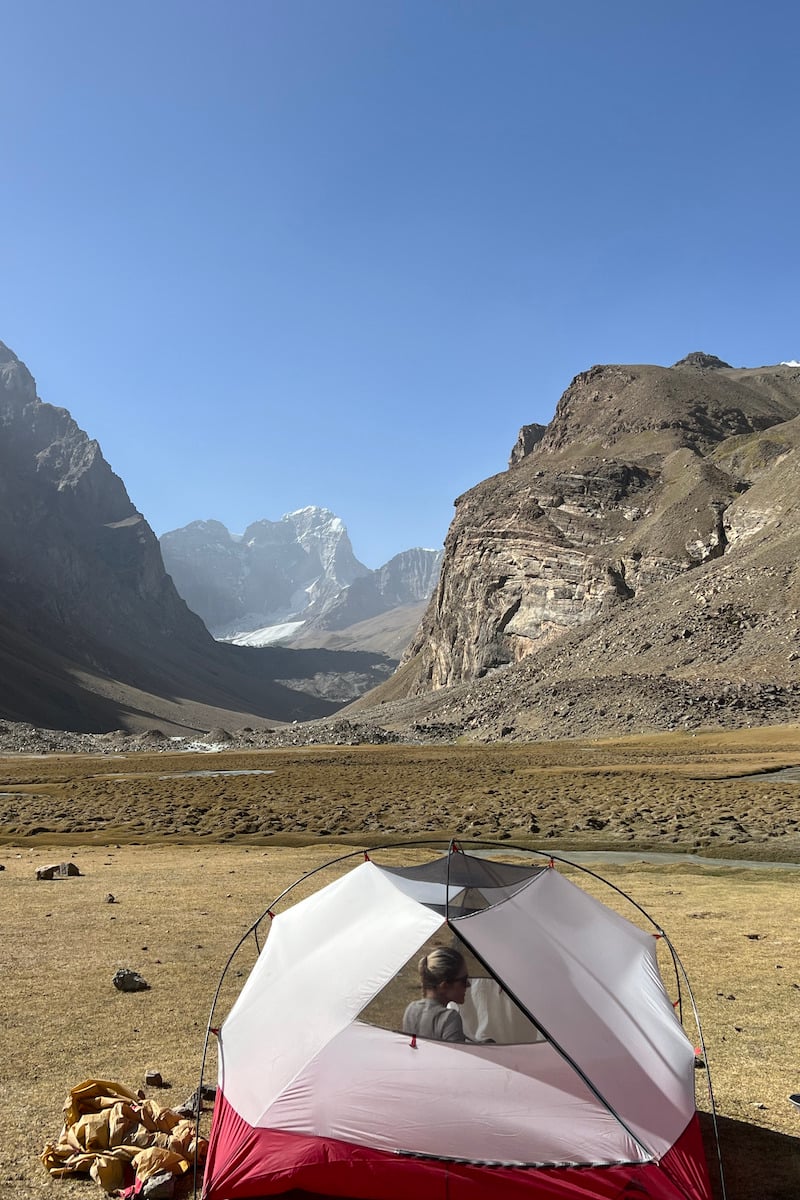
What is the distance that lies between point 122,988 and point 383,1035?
6.54 meters

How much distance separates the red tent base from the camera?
6.70 metres

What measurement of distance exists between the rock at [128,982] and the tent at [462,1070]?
455 cm

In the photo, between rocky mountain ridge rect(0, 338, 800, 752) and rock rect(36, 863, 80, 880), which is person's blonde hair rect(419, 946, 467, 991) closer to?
rock rect(36, 863, 80, 880)

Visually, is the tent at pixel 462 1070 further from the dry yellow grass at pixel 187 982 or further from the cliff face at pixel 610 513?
the cliff face at pixel 610 513

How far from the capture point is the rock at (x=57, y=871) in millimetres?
22720

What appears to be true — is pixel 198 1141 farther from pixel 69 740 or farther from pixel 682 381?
pixel 682 381

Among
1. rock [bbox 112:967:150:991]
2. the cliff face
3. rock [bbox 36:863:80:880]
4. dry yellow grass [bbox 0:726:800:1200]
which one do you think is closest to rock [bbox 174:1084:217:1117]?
dry yellow grass [bbox 0:726:800:1200]

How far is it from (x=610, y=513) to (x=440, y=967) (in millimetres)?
133096

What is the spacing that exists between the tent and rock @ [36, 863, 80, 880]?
1635 cm

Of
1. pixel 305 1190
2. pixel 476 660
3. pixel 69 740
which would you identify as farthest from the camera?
pixel 476 660

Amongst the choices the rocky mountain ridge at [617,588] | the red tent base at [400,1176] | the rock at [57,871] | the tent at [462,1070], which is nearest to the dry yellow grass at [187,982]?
the rock at [57,871]

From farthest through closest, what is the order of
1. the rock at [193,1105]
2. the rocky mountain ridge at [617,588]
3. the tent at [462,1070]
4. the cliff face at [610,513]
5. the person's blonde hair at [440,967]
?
the cliff face at [610,513], the rocky mountain ridge at [617,588], the rock at [193,1105], the person's blonde hair at [440,967], the tent at [462,1070]

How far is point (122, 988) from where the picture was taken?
40.8ft

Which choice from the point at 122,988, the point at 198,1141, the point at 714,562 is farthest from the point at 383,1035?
the point at 714,562
